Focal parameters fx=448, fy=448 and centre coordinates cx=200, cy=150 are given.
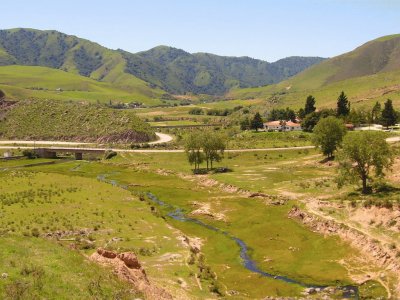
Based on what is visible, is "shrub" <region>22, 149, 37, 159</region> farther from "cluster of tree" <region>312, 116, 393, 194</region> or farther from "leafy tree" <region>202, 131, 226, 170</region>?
"cluster of tree" <region>312, 116, 393, 194</region>

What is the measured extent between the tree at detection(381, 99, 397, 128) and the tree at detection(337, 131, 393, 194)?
11338cm

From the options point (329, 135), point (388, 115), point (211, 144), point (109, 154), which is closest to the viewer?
point (211, 144)

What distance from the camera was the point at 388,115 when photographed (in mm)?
189000

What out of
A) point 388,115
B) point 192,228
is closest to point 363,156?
point 192,228

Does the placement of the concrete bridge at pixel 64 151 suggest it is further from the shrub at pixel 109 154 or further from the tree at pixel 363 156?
the tree at pixel 363 156

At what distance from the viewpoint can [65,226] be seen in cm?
6694

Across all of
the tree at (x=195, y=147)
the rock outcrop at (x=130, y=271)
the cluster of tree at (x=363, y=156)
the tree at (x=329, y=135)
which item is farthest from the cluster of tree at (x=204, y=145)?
the rock outcrop at (x=130, y=271)

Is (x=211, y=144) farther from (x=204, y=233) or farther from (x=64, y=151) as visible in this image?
(x=64, y=151)

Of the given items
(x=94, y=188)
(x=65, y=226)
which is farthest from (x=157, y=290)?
(x=94, y=188)

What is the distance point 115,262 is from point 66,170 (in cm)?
11377

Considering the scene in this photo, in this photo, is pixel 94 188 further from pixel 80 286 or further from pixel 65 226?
pixel 80 286

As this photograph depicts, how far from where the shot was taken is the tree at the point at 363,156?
81125 mm

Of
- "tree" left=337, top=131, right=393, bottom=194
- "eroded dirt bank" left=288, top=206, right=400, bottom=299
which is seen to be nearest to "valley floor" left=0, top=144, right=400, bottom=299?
"eroded dirt bank" left=288, top=206, right=400, bottom=299

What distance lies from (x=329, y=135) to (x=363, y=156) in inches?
1903
